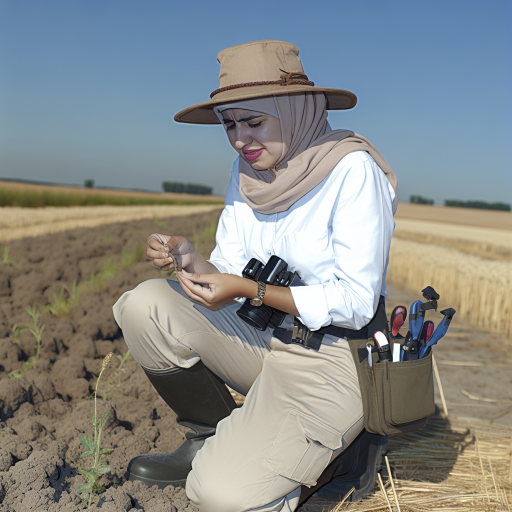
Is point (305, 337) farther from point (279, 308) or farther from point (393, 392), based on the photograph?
point (393, 392)

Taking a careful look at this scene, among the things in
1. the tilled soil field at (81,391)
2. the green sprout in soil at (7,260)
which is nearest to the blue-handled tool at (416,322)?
the tilled soil field at (81,391)

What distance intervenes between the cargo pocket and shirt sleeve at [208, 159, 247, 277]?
69cm

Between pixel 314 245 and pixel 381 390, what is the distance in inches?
20.4

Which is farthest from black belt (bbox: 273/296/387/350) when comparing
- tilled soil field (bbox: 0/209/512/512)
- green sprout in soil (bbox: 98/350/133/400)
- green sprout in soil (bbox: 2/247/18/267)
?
green sprout in soil (bbox: 2/247/18/267)

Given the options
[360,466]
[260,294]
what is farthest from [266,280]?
[360,466]

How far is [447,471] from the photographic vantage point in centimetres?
234

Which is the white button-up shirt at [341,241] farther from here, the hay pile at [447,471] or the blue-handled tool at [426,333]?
the hay pile at [447,471]

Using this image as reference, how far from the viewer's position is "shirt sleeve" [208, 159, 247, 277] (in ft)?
7.40

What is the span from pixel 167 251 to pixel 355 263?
65cm

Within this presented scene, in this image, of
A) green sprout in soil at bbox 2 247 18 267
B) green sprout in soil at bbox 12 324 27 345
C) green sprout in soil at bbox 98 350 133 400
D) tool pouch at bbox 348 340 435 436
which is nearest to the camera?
tool pouch at bbox 348 340 435 436

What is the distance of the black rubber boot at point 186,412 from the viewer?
78.0 inches

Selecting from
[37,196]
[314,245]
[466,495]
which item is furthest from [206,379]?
[37,196]

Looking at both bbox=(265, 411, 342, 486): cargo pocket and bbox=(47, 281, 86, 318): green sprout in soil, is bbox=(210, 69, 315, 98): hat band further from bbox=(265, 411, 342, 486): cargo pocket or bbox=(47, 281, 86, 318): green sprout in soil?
bbox=(47, 281, 86, 318): green sprout in soil

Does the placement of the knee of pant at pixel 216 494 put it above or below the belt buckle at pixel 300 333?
below
